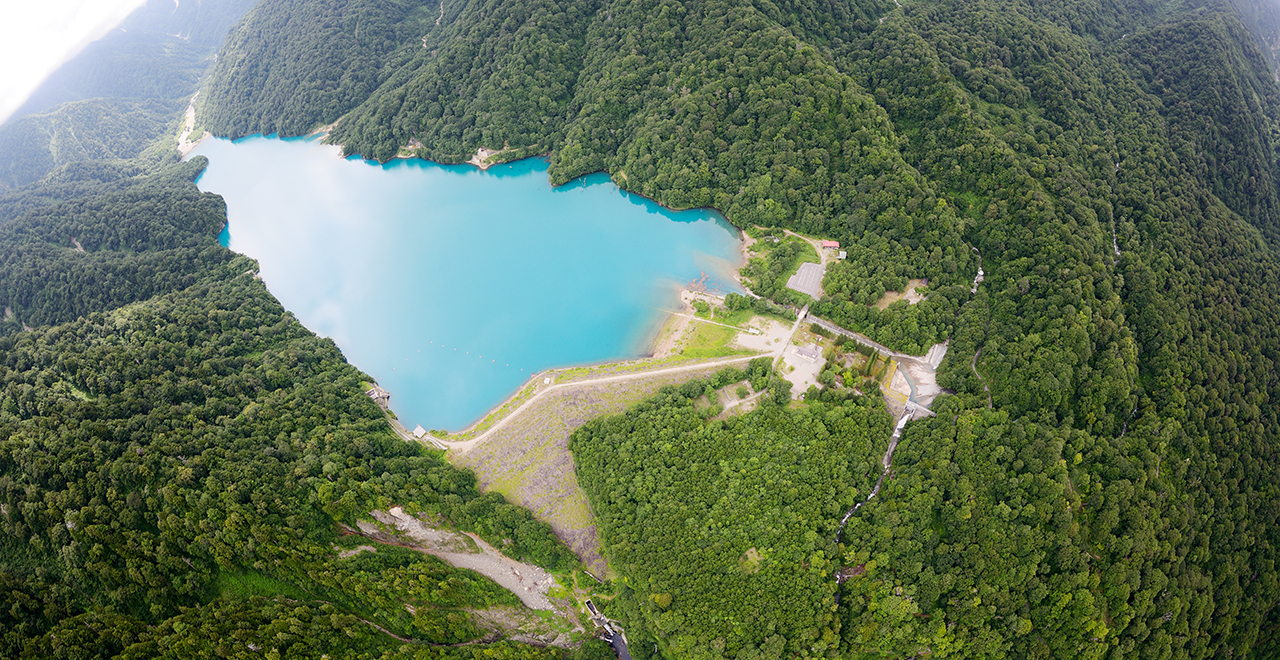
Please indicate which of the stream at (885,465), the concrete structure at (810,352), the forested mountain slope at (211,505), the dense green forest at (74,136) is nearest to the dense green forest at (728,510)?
the stream at (885,465)

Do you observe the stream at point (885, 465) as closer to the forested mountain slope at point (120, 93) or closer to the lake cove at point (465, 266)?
the lake cove at point (465, 266)

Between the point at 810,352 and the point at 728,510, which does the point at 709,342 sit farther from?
the point at 728,510

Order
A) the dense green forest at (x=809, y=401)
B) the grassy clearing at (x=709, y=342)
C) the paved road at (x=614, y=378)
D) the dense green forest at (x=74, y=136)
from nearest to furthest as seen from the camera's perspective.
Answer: the dense green forest at (x=809, y=401) → the paved road at (x=614, y=378) → the grassy clearing at (x=709, y=342) → the dense green forest at (x=74, y=136)

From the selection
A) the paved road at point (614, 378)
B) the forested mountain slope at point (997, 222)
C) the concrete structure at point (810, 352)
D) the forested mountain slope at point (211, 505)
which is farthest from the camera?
the concrete structure at point (810, 352)

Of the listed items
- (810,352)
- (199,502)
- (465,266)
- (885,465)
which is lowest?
(885,465)

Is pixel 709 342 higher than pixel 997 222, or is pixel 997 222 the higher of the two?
pixel 997 222

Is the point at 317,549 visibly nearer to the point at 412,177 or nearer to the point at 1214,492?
the point at 412,177

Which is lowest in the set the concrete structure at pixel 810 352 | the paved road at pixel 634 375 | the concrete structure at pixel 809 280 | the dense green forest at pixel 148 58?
the concrete structure at pixel 810 352

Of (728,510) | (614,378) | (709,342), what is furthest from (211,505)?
(709,342)
